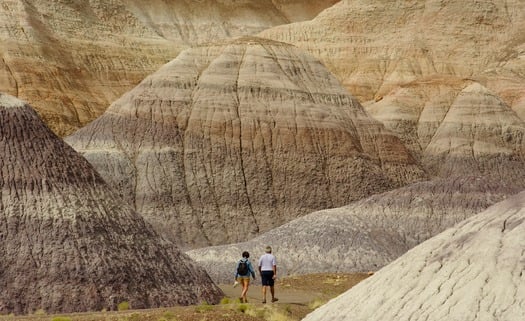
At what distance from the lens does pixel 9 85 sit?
96.8 metres

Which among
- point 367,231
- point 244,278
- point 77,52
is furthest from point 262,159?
point 244,278

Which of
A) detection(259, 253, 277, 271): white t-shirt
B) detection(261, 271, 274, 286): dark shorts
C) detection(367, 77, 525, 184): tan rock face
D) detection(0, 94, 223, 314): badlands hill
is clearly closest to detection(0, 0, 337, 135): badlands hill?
detection(367, 77, 525, 184): tan rock face

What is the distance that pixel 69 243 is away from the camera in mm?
33844

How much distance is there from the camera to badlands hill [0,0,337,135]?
98062 millimetres

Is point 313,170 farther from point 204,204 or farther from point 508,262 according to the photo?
point 508,262

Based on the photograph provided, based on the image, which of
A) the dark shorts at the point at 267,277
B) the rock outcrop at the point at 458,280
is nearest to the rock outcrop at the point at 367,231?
the dark shorts at the point at 267,277

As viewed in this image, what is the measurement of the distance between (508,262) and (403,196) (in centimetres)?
3923

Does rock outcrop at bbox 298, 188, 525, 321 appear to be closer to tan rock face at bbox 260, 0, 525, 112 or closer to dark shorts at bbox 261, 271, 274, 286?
dark shorts at bbox 261, 271, 274, 286

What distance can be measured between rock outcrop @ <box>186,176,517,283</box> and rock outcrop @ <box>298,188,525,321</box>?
90.4ft

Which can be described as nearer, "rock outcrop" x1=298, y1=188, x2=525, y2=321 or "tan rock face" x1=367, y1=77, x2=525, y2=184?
"rock outcrop" x1=298, y1=188, x2=525, y2=321

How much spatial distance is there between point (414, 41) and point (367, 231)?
5516 cm

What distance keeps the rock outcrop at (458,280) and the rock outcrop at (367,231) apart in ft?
90.4

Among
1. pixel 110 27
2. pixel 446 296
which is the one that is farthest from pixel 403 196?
pixel 110 27

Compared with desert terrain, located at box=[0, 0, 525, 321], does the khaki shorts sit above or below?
below
